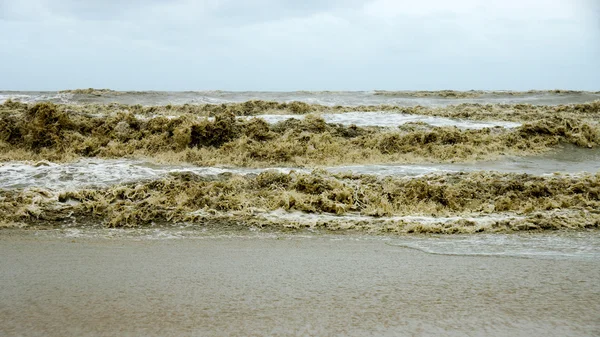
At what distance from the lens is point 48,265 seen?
14.1 ft

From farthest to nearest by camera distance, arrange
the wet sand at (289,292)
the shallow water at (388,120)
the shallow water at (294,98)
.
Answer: the shallow water at (294,98), the shallow water at (388,120), the wet sand at (289,292)

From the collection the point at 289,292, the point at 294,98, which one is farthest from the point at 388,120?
the point at 289,292

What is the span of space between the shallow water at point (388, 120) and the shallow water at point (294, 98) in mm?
6342

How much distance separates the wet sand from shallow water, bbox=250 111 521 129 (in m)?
11.1

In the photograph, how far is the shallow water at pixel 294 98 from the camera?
76.3 feet

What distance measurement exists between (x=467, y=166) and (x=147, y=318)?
10183 millimetres

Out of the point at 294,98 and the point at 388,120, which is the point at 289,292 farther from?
the point at 294,98

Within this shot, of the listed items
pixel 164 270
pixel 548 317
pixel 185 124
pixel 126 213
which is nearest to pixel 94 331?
pixel 164 270

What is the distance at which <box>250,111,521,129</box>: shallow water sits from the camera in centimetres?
1605

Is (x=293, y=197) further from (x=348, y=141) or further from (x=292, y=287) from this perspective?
(x=348, y=141)

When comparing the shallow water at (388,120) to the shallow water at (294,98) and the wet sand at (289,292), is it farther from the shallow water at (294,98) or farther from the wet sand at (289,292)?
the wet sand at (289,292)

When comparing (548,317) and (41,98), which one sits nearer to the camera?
(548,317)

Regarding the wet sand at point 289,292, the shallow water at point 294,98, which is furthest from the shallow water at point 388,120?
the wet sand at point 289,292

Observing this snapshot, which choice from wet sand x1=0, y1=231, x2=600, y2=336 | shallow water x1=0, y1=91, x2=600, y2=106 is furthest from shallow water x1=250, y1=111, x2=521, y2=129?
wet sand x1=0, y1=231, x2=600, y2=336
